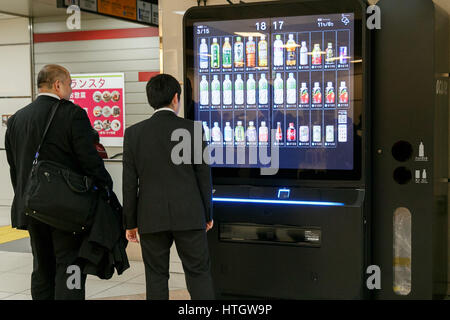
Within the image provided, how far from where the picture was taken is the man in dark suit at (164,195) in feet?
10.6

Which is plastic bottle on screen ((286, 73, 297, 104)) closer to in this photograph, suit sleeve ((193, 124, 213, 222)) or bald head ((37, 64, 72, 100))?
suit sleeve ((193, 124, 213, 222))

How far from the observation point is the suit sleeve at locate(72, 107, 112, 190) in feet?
11.4

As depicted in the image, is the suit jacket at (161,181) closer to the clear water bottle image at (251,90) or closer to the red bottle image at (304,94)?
the clear water bottle image at (251,90)

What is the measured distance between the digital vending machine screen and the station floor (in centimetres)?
141

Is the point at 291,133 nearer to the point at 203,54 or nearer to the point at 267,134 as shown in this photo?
the point at 267,134

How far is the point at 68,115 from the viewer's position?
11.5 feet

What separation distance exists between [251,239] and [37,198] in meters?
1.27

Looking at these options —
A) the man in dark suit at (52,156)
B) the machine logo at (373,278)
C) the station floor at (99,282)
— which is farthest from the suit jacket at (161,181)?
the station floor at (99,282)

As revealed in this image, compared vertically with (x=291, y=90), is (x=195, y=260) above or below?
below

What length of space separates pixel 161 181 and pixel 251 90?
2.79 ft

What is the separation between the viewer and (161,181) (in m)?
3.26

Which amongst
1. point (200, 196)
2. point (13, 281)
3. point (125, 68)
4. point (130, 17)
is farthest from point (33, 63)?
point (200, 196)

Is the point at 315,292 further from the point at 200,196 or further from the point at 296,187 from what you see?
the point at 200,196

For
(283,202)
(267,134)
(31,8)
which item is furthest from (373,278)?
(31,8)
